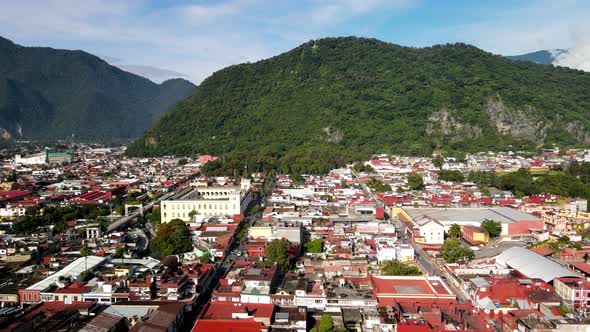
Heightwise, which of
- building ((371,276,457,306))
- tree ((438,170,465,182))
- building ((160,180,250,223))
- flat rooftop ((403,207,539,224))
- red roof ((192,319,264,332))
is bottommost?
building ((371,276,457,306))

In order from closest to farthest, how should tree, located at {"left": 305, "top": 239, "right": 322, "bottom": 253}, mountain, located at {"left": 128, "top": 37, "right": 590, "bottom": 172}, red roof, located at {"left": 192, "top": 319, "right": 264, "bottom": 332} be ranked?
red roof, located at {"left": 192, "top": 319, "right": 264, "bottom": 332}, tree, located at {"left": 305, "top": 239, "right": 322, "bottom": 253}, mountain, located at {"left": 128, "top": 37, "right": 590, "bottom": 172}

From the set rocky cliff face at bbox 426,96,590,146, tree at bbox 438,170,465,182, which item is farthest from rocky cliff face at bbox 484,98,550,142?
tree at bbox 438,170,465,182

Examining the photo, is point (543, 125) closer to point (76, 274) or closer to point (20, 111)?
point (76, 274)

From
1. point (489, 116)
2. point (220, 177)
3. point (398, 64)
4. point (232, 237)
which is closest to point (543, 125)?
point (489, 116)

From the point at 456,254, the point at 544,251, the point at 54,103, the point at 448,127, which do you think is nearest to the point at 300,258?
the point at 456,254

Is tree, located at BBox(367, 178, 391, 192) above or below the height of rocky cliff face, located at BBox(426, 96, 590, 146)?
below

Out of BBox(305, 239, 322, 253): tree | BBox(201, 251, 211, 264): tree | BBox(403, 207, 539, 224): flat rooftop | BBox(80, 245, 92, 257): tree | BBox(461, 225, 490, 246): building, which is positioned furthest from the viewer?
BBox(403, 207, 539, 224): flat rooftop

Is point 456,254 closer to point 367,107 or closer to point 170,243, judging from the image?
point 170,243

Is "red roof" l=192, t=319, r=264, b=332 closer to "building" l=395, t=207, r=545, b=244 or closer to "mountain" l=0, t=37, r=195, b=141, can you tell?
"building" l=395, t=207, r=545, b=244
